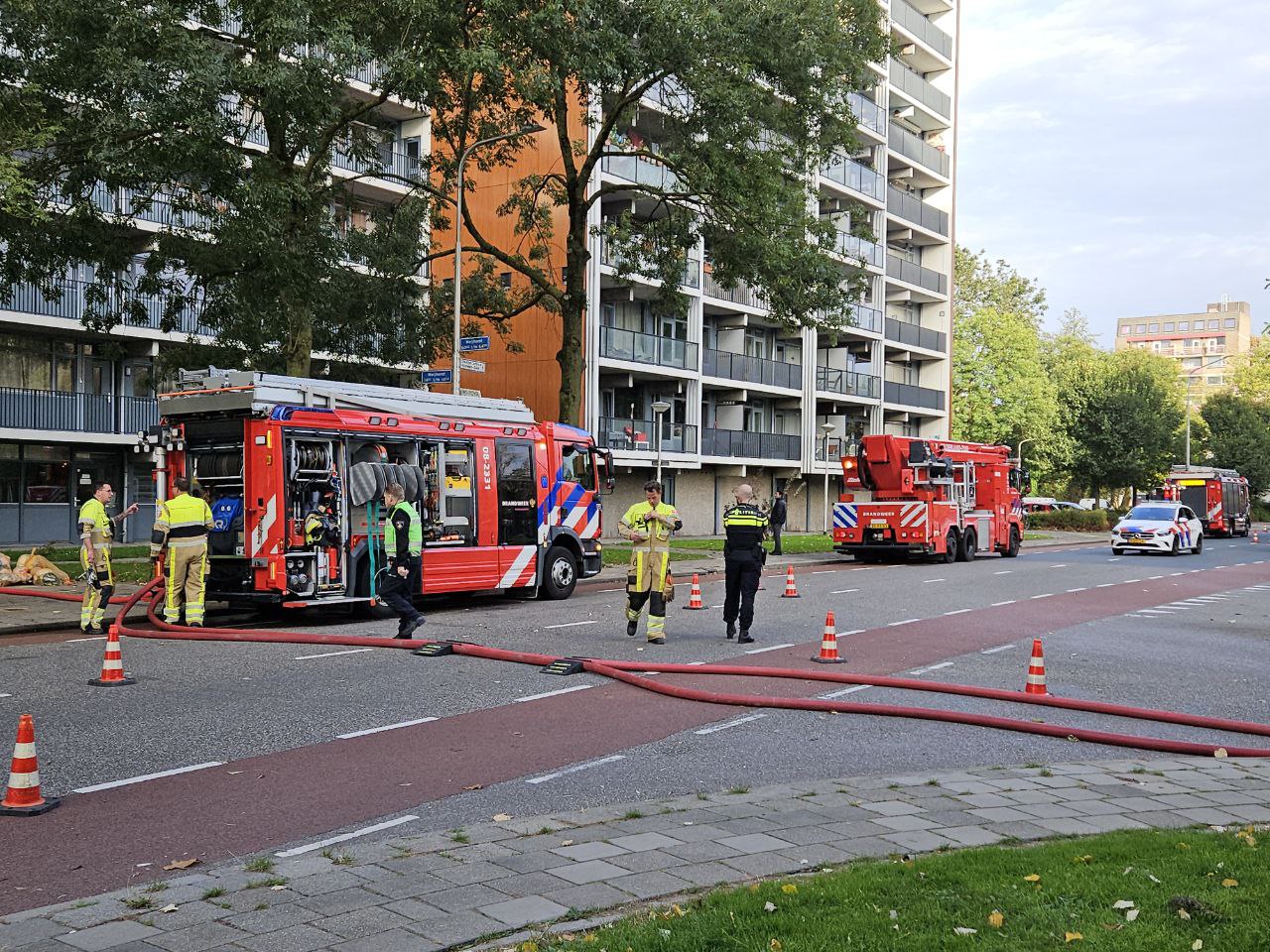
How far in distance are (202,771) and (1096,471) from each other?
241ft

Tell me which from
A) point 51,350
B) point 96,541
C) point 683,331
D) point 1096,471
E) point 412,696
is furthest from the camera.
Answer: point 1096,471

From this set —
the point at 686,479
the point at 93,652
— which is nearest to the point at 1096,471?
the point at 686,479

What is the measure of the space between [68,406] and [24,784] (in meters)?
28.9

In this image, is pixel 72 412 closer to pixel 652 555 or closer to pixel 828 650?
pixel 652 555

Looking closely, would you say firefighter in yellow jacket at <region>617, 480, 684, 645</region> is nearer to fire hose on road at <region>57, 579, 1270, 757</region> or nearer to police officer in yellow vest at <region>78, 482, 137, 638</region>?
fire hose on road at <region>57, 579, 1270, 757</region>

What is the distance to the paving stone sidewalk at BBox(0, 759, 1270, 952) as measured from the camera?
453 cm

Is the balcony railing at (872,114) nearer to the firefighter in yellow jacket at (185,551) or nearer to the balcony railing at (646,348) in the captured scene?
the balcony railing at (646,348)

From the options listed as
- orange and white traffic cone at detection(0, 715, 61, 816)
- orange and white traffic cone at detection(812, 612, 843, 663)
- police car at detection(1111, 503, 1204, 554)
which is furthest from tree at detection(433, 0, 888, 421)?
police car at detection(1111, 503, 1204, 554)

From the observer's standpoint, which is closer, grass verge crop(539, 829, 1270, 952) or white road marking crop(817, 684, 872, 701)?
grass verge crop(539, 829, 1270, 952)

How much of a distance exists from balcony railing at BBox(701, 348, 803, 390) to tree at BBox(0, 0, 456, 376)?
23206 millimetres

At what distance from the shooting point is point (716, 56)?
22469 millimetres

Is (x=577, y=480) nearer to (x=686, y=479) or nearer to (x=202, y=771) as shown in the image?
(x=202, y=771)

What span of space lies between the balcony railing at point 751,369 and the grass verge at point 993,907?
39.9 metres

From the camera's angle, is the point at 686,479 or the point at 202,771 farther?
the point at 686,479
